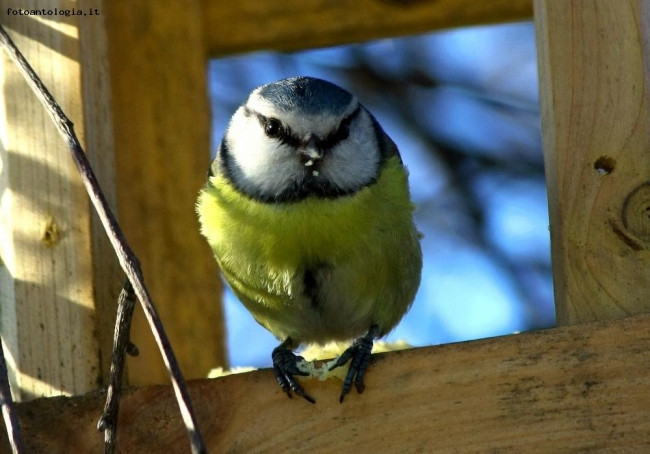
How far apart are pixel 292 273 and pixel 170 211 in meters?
0.70

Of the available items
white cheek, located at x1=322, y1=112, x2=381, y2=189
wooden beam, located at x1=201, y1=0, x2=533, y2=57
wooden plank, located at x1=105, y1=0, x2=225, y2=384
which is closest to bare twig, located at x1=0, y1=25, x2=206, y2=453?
white cheek, located at x1=322, y1=112, x2=381, y2=189

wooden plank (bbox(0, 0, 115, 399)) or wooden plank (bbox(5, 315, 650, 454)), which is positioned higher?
wooden plank (bbox(0, 0, 115, 399))

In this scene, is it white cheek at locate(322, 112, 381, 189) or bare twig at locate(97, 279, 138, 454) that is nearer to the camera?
bare twig at locate(97, 279, 138, 454)

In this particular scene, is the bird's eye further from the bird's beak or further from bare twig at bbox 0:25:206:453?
bare twig at bbox 0:25:206:453

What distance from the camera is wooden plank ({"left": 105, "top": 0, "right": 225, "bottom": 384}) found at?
2834 millimetres

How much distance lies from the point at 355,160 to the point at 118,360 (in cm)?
86

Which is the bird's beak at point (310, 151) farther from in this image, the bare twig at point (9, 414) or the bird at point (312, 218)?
the bare twig at point (9, 414)

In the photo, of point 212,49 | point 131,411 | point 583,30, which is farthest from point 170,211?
point 583,30

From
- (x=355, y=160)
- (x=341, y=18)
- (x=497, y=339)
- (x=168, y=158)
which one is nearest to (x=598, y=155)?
(x=497, y=339)

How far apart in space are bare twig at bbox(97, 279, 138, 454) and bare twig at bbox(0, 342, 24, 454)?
6.9 inches

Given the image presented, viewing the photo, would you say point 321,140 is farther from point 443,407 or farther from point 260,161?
point 443,407

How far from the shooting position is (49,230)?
2146 millimetres

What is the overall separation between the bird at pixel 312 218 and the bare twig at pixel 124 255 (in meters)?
0.60

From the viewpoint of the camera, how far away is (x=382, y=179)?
2.42 metres
